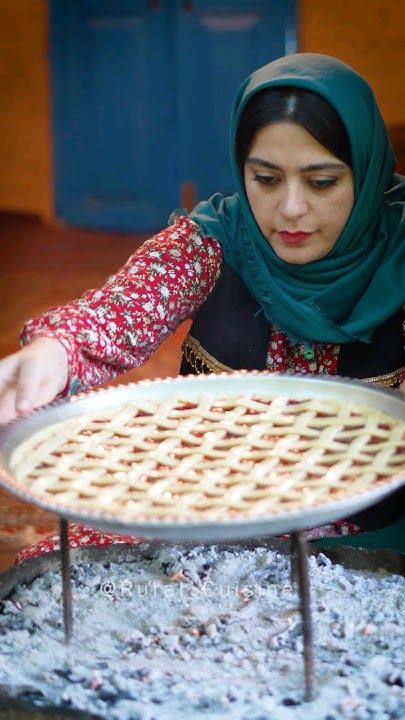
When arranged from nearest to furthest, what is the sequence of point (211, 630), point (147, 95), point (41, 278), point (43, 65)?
point (211, 630)
point (41, 278)
point (147, 95)
point (43, 65)

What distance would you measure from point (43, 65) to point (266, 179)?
5310 millimetres

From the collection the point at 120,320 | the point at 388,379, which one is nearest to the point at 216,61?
the point at 388,379

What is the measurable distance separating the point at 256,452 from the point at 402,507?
78 centimetres

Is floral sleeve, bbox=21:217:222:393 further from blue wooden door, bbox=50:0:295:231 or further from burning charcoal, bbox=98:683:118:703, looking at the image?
blue wooden door, bbox=50:0:295:231

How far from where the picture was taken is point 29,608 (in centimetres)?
136

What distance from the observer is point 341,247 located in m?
1.76

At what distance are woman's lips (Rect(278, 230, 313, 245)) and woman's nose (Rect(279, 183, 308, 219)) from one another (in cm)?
6

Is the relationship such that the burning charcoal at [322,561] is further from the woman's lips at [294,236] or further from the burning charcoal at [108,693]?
the woman's lips at [294,236]

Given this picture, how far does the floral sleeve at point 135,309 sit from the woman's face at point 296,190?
6.4 inches

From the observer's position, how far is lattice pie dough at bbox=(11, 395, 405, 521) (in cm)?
101

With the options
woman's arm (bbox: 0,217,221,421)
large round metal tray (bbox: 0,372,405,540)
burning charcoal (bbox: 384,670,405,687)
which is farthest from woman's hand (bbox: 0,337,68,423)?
burning charcoal (bbox: 384,670,405,687)

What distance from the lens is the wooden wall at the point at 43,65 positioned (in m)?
5.78

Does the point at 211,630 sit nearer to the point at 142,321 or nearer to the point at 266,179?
the point at 142,321

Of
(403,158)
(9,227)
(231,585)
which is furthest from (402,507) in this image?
(9,227)
